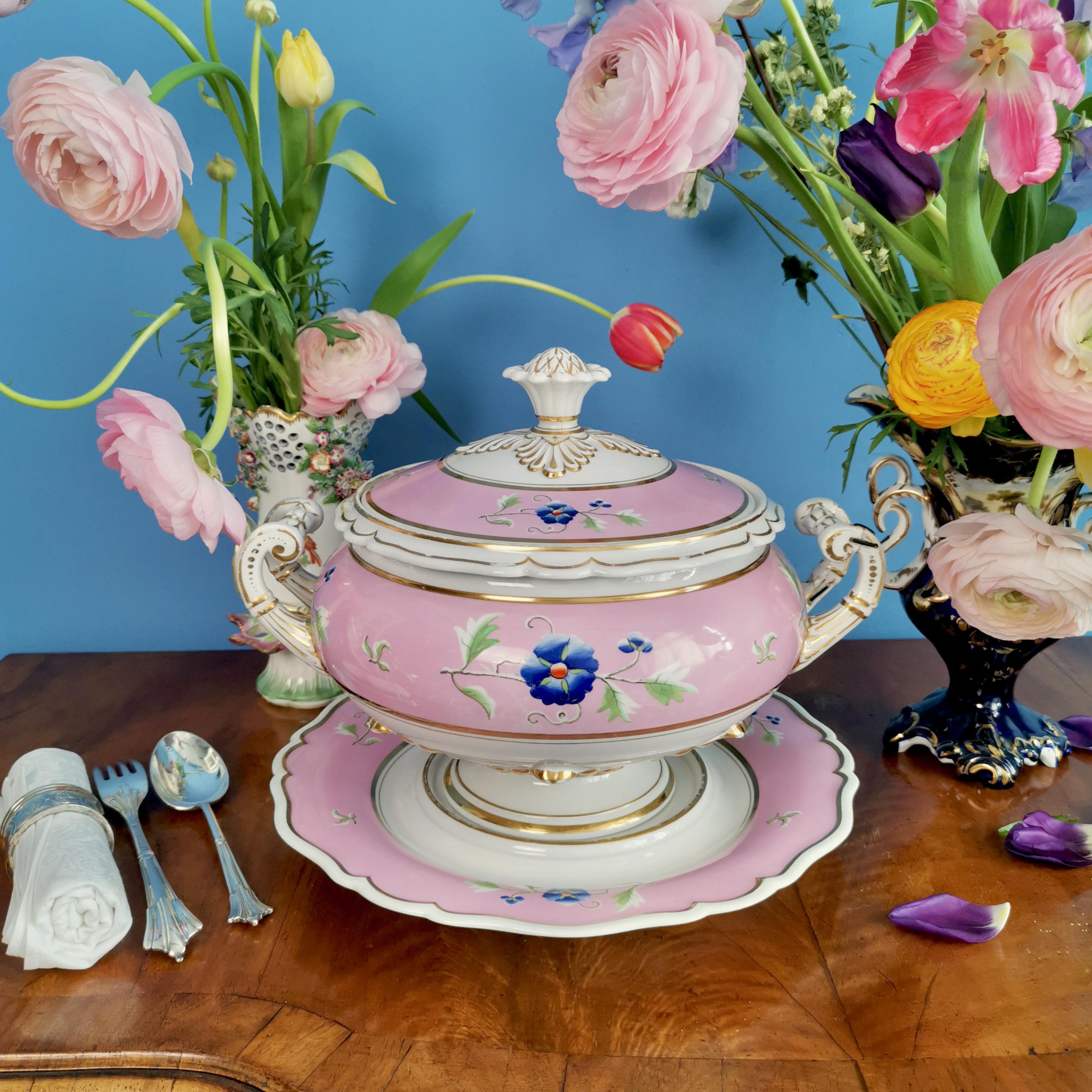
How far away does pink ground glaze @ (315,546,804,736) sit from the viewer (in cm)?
55

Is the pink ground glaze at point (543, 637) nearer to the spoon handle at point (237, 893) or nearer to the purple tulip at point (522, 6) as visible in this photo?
the spoon handle at point (237, 893)

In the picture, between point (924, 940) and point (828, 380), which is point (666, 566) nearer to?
point (924, 940)

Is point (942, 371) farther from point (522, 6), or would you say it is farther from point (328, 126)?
point (328, 126)

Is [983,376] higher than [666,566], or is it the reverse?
[983,376]

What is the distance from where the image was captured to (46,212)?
927 mm

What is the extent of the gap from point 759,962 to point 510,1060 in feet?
0.54

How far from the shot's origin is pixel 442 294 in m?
0.94

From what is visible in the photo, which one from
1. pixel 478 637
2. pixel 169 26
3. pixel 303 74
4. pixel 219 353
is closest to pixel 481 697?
pixel 478 637

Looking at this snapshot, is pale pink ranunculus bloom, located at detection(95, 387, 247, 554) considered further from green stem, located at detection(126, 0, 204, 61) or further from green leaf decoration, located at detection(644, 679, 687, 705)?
green stem, located at detection(126, 0, 204, 61)

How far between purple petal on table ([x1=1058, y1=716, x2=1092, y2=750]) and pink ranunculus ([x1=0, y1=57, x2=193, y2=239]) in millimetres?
829

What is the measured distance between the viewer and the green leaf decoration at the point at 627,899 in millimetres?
570

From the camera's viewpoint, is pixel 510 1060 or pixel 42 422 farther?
pixel 42 422

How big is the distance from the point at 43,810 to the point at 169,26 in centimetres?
61

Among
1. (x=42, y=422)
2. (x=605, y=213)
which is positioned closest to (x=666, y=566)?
(x=605, y=213)
